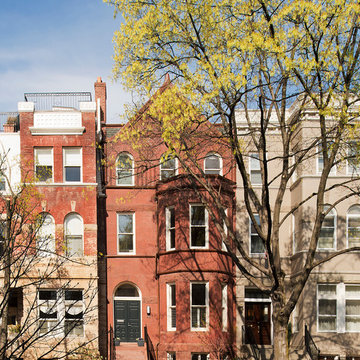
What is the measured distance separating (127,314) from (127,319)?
219 millimetres

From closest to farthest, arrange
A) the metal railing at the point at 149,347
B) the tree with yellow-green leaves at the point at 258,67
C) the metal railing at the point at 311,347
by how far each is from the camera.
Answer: the tree with yellow-green leaves at the point at 258,67
the metal railing at the point at 311,347
the metal railing at the point at 149,347

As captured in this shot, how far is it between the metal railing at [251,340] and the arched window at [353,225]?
577cm

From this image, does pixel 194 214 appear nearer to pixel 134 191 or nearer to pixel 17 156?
pixel 134 191

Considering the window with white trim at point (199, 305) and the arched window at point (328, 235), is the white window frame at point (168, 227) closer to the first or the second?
the window with white trim at point (199, 305)

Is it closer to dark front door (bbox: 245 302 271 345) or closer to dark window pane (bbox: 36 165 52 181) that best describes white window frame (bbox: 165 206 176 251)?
dark front door (bbox: 245 302 271 345)

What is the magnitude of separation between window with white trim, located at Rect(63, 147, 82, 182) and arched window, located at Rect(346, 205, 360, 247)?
11651 mm

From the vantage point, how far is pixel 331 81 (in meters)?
16.7

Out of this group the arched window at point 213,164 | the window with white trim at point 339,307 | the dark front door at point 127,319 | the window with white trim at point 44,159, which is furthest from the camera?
the arched window at point 213,164

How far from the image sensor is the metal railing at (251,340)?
81.9 ft

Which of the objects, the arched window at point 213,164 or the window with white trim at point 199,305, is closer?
the window with white trim at point 199,305

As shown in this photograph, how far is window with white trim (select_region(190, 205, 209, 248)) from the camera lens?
25.0 m

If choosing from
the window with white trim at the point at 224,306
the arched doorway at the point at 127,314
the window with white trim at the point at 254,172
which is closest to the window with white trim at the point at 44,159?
the arched doorway at the point at 127,314

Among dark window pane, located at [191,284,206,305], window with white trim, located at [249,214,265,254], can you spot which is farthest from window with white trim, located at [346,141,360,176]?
dark window pane, located at [191,284,206,305]

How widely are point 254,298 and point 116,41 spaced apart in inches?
542
